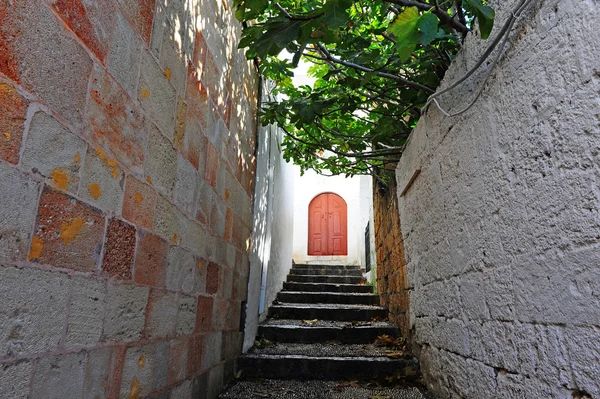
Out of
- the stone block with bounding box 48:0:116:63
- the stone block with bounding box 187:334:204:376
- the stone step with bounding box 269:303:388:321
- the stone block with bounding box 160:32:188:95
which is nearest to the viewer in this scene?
the stone block with bounding box 48:0:116:63

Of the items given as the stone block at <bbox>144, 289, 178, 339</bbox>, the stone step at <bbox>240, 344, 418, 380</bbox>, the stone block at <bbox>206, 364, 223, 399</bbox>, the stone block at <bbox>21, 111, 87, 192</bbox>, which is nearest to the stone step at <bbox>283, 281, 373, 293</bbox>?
the stone step at <bbox>240, 344, 418, 380</bbox>

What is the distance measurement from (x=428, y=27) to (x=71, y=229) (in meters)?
1.19

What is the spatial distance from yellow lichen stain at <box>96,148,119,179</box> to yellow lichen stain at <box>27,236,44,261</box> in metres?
0.33

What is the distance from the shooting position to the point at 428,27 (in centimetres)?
118

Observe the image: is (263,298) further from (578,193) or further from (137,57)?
(578,193)

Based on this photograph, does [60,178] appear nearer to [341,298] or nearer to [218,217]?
[218,217]

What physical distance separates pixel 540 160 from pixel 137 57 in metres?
1.37

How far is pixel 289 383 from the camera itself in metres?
2.70

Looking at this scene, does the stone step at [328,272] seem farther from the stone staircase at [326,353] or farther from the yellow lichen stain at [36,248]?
the yellow lichen stain at [36,248]

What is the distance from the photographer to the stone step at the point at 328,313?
3.92 metres

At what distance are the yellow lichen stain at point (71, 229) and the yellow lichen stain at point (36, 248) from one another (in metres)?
0.07

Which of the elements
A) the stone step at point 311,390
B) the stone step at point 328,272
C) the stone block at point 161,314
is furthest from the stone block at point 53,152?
the stone step at point 328,272

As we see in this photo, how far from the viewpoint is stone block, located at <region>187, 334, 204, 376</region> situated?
1.85 m

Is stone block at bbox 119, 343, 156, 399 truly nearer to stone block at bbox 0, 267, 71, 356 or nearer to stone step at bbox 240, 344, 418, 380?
stone block at bbox 0, 267, 71, 356
